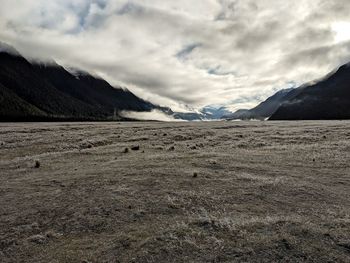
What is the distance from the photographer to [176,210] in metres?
15.2

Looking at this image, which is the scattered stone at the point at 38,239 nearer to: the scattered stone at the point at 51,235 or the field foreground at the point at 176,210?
the field foreground at the point at 176,210

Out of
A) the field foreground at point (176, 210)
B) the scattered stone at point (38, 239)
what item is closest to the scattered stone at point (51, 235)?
the field foreground at point (176, 210)

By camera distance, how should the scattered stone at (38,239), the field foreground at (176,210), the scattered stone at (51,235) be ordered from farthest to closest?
the scattered stone at (51,235), the scattered stone at (38,239), the field foreground at (176,210)

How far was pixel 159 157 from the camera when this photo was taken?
29.1m

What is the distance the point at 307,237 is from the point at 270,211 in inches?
112

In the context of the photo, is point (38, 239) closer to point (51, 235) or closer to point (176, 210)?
point (51, 235)

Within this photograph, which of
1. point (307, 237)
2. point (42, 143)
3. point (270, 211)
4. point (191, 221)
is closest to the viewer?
point (307, 237)

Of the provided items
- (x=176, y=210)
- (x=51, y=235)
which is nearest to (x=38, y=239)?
(x=51, y=235)

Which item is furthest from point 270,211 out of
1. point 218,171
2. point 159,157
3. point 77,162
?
point 77,162

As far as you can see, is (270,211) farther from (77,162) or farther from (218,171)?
(77,162)

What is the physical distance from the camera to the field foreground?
37.6ft

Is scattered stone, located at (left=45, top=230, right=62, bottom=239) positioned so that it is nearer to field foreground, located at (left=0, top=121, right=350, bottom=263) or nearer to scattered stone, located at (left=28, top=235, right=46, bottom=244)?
field foreground, located at (left=0, top=121, right=350, bottom=263)

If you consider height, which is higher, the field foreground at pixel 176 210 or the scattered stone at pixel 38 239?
the field foreground at pixel 176 210

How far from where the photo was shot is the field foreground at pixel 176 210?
11445 mm
